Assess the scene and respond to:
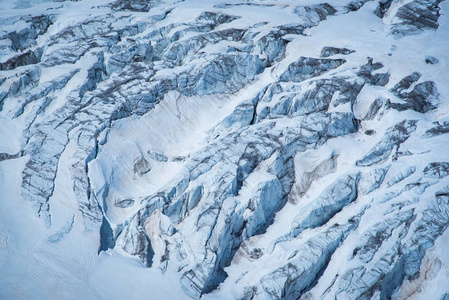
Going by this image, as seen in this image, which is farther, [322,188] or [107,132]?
[107,132]

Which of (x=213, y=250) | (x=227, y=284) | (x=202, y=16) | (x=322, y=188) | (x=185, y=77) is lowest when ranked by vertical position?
(x=227, y=284)

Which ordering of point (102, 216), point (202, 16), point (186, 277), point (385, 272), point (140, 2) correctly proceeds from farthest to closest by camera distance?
point (140, 2) < point (202, 16) < point (102, 216) < point (186, 277) < point (385, 272)

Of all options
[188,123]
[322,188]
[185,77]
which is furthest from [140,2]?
[322,188]

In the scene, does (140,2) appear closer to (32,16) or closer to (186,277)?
(32,16)

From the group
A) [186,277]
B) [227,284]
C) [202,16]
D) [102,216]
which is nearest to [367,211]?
[227,284]

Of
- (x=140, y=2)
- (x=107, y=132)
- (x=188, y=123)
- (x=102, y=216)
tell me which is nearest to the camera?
(x=102, y=216)

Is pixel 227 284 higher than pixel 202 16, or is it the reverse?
pixel 202 16
